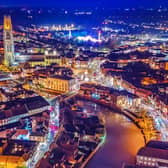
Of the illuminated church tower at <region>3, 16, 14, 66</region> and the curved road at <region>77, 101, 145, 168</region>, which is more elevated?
the illuminated church tower at <region>3, 16, 14, 66</region>

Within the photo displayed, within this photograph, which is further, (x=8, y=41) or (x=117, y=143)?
(x=8, y=41)

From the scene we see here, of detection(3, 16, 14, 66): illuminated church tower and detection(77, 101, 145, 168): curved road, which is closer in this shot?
detection(77, 101, 145, 168): curved road

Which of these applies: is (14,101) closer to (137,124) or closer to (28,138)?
(28,138)

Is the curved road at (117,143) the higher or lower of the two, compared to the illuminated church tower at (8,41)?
lower

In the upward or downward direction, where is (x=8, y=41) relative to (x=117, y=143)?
upward

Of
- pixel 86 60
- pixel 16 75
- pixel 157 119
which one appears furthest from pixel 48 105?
pixel 86 60
